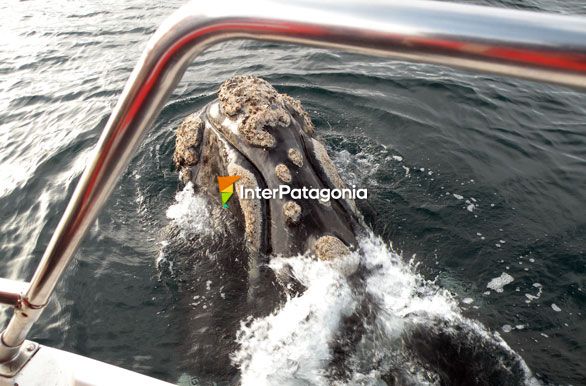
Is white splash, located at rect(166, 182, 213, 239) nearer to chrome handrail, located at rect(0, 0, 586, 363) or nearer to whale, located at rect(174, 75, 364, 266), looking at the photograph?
whale, located at rect(174, 75, 364, 266)

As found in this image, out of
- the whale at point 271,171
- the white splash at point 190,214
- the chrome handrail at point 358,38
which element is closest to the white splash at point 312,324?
the whale at point 271,171

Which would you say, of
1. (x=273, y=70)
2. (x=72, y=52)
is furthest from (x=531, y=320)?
(x=72, y=52)

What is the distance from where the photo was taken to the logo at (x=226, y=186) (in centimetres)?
423

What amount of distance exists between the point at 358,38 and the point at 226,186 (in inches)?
140

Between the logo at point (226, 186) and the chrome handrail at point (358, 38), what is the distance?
303 centimetres

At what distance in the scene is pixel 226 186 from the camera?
4.32 m

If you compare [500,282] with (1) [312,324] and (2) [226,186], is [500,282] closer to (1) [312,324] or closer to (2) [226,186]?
(1) [312,324]

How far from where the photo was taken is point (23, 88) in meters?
9.43

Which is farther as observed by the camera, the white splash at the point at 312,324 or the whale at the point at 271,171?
the whale at the point at 271,171

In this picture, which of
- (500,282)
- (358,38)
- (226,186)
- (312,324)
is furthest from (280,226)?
(358,38)

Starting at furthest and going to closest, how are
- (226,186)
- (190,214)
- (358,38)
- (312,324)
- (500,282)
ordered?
(190,214)
(500,282)
(226,186)
(312,324)
(358,38)

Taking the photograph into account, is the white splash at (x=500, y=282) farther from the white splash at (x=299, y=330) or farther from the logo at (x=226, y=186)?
the logo at (x=226, y=186)

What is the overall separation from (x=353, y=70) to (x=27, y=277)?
6.43 m

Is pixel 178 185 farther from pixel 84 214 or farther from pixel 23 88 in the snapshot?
pixel 23 88
